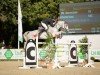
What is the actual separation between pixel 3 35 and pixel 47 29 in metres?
29.8

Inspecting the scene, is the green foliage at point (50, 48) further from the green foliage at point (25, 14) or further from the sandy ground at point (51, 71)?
the green foliage at point (25, 14)

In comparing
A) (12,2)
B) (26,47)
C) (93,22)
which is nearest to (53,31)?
(26,47)

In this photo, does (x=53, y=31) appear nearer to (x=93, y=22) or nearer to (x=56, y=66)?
(x=56, y=66)

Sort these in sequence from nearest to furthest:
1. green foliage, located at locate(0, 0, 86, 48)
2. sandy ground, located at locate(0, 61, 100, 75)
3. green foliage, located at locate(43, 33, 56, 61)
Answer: sandy ground, located at locate(0, 61, 100, 75)
green foliage, located at locate(43, 33, 56, 61)
green foliage, located at locate(0, 0, 86, 48)

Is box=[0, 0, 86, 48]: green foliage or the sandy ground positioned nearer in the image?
the sandy ground

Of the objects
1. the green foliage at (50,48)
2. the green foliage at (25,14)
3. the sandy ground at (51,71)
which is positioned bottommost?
the sandy ground at (51,71)

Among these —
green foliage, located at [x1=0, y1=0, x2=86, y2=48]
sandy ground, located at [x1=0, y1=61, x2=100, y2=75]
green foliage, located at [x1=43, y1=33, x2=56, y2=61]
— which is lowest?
sandy ground, located at [x1=0, y1=61, x2=100, y2=75]

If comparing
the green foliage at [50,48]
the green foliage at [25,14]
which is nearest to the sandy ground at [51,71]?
the green foliage at [50,48]

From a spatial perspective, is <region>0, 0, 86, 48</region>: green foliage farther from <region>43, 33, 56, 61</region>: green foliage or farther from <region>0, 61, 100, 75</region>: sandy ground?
<region>0, 61, 100, 75</region>: sandy ground

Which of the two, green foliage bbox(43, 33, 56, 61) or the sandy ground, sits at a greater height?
green foliage bbox(43, 33, 56, 61)

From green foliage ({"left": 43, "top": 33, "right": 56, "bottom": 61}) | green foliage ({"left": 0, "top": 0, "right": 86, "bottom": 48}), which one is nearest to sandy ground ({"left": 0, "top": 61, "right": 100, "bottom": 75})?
green foliage ({"left": 43, "top": 33, "right": 56, "bottom": 61})

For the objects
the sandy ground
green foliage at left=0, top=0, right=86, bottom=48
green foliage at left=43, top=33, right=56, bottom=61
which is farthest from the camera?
green foliage at left=0, top=0, right=86, bottom=48

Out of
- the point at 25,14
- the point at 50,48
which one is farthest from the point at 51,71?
the point at 25,14

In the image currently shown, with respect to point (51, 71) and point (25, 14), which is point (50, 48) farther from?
point (25, 14)
